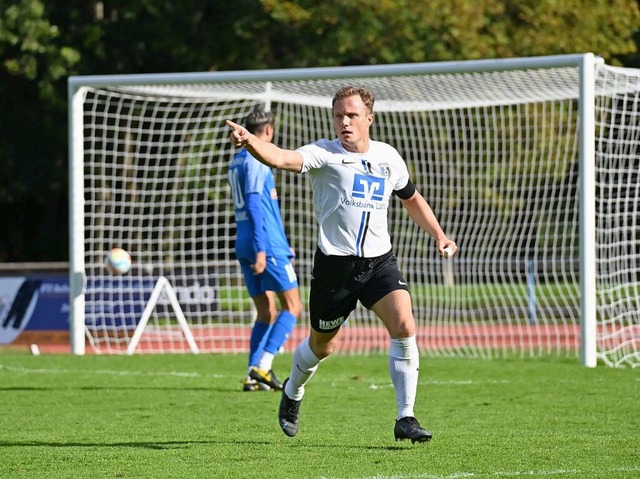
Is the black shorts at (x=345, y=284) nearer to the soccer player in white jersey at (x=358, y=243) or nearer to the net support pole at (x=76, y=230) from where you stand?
the soccer player in white jersey at (x=358, y=243)

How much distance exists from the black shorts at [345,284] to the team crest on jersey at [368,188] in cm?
36

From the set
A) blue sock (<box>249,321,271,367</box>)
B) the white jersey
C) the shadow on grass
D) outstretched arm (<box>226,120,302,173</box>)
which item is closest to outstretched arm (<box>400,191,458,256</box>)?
the white jersey

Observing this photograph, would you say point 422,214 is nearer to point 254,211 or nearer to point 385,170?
point 385,170

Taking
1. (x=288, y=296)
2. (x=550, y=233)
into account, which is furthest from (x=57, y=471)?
(x=550, y=233)

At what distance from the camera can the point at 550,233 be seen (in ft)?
63.8

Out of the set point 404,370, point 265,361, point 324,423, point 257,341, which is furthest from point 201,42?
point 404,370

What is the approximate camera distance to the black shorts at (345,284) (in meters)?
6.98

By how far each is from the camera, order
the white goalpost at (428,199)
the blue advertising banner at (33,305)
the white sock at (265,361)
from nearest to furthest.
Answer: the white sock at (265,361), the white goalpost at (428,199), the blue advertising banner at (33,305)

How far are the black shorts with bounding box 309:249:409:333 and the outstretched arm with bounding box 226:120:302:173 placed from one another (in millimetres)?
639

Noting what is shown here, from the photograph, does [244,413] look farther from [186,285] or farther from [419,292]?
[419,292]

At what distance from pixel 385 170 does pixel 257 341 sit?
392cm

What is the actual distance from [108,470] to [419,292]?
12.4m

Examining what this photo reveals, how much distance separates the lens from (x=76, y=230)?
14.7 m

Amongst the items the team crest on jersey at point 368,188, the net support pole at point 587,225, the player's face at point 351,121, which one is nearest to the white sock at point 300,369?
the team crest on jersey at point 368,188
